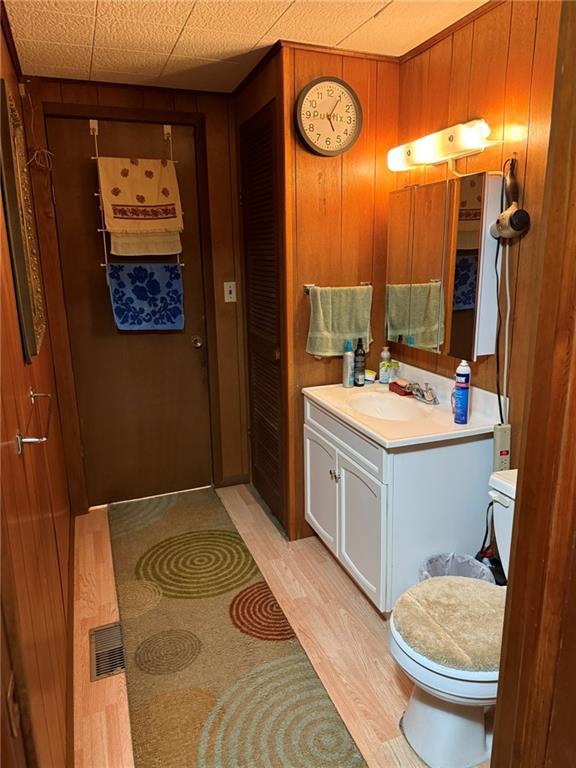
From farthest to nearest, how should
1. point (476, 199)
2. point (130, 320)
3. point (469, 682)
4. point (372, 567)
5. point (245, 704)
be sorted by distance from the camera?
point (130, 320), point (372, 567), point (476, 199), point (245, 704), point (469, 682)

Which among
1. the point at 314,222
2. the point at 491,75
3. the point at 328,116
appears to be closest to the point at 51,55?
the point at 328,116

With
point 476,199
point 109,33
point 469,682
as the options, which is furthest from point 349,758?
point 109,33

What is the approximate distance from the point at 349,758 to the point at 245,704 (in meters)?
0.39

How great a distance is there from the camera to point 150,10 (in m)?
1.90

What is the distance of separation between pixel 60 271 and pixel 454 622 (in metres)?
2.50

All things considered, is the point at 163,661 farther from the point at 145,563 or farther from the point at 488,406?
the point at 488,406

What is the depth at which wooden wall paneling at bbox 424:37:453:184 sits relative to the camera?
2152mm

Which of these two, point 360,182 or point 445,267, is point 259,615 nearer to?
point 445,267

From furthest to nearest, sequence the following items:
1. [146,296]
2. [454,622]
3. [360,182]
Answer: [146,296] < [360,182] < [454,622]

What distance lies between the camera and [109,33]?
210cm

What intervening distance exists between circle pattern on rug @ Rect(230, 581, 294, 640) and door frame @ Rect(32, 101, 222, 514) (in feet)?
4.07

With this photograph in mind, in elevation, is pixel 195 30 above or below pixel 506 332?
above

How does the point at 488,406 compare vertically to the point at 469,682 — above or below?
above

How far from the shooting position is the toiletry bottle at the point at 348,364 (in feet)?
8.50
